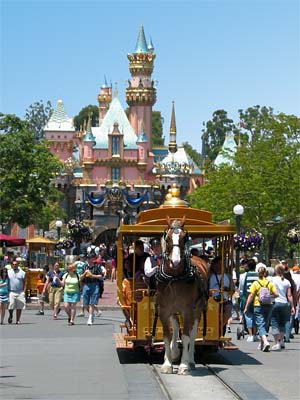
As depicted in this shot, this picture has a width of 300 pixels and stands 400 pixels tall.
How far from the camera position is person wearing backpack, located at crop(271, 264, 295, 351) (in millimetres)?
21172

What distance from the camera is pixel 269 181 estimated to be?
55.7 metres

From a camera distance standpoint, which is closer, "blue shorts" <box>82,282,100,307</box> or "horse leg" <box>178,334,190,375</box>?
"horse leg" <box>178,334,190,375</box>

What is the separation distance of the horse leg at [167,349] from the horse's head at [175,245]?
3.03 ft

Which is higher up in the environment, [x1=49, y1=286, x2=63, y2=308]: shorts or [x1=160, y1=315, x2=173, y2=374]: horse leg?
[x1=49, y1=286, x2=63, y2=308]: shorts

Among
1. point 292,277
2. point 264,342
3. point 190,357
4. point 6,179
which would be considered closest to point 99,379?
point 190,357

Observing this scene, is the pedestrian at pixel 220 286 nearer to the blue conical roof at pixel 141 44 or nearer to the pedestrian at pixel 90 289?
the pedestrian at pixel 90 289

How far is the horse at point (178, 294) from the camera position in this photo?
16.3 meters

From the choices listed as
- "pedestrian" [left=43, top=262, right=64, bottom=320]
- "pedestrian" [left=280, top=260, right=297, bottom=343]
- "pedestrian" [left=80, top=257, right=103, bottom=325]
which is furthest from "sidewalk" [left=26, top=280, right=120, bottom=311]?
"pedestrian" [left=280, top=260, right=297, bottom=343]

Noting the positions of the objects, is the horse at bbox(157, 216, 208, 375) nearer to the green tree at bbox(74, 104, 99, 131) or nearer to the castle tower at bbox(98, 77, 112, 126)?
the castle tower at bbox(98, 77, 112, 126)

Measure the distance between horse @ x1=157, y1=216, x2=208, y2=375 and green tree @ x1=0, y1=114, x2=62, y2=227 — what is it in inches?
1721

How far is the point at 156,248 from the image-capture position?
18641 millimetres

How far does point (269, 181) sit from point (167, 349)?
39.5 meters

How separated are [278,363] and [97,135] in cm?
9878

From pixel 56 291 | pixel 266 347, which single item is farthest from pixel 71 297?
pixel 266 347
